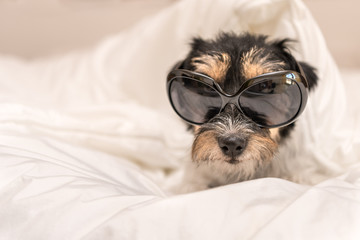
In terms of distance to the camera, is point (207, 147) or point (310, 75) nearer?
→ point (207, 147)

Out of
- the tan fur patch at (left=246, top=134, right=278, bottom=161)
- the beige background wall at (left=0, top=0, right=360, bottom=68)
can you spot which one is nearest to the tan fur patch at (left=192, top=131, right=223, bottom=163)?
the tan fur patch at (left=246, top=134, right=278, bottom=161)

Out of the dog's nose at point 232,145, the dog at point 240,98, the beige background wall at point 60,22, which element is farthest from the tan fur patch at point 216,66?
the beige background wall at point 60,22

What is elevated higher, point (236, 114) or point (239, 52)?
point (239, 52)

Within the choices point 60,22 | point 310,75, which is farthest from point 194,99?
point 60,22

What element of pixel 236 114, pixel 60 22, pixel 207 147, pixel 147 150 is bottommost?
pixel 147 150

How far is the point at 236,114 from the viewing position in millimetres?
1475

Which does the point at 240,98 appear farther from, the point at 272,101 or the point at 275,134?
the point at 275,134

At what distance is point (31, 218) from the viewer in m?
1.15

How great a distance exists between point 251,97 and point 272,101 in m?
0.08

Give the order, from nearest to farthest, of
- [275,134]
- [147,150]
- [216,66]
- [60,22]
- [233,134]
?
1. [233,134]
2. [216,66]
3. [275,134]
4. [147,150]
5. [60,22]

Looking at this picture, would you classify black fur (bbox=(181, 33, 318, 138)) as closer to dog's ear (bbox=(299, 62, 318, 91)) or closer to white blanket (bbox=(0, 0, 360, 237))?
dog's ear (bbox=(299, 62, 318, 91))

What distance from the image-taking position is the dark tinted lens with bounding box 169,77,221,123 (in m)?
1.48

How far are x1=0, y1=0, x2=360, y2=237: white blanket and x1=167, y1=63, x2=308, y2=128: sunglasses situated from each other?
0.31 metres

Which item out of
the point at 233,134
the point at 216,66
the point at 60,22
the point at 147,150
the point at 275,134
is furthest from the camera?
the point at 60,22
